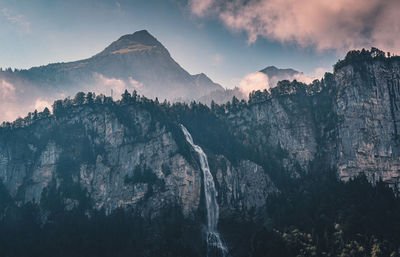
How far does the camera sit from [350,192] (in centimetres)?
15025

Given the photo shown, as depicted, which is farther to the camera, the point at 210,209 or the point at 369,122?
the point at 369,122

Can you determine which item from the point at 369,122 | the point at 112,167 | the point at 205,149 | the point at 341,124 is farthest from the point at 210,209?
the point at 369,122

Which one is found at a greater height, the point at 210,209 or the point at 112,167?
the point at 112,167

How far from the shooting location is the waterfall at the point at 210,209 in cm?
14288

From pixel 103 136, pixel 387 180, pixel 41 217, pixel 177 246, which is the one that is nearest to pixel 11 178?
pixel 41 217

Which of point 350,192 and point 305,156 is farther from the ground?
point 305,156

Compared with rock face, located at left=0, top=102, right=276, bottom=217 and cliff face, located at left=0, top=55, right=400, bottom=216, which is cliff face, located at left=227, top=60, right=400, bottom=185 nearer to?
cliff face, located at left=0, top=55, right=400, bottom=216

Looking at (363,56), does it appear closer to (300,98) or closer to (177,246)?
(300,98)

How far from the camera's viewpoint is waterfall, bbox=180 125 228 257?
469 ft

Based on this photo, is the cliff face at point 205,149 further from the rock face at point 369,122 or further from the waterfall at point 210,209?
the waterfall at point 210,209

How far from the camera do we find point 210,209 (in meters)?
159

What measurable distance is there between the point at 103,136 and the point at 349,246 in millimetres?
118236

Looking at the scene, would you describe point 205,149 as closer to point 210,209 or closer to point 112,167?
point 210,209

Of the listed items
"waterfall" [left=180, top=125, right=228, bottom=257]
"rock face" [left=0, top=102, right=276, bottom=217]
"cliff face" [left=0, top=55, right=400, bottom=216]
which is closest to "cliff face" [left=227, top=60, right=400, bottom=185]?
"cliff face" [left=0, top=55, right=400, bottom=216]
